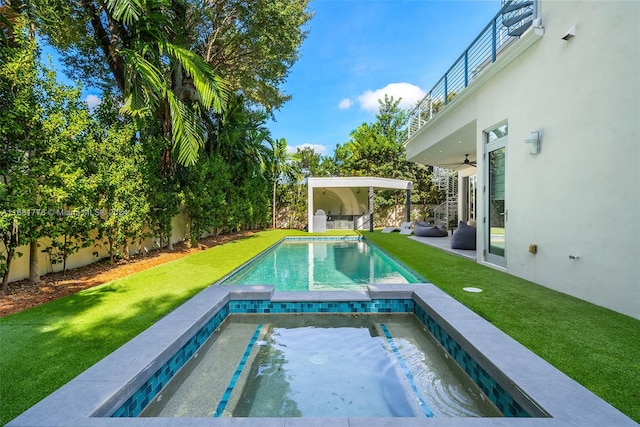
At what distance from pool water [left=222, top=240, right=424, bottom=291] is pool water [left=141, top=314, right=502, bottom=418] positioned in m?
2.09

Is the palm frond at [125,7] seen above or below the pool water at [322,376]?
above

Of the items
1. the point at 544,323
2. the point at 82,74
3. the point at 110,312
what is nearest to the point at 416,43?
the point at 82,74

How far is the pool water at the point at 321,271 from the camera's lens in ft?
23.7

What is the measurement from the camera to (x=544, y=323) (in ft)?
12.9

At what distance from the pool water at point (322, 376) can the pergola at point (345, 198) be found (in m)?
15.9

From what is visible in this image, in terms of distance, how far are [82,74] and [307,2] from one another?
963 centimetres

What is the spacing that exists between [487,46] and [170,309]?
898 centimetres

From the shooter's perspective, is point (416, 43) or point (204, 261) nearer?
point (204, 261)

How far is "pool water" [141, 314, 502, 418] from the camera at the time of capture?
288 cm

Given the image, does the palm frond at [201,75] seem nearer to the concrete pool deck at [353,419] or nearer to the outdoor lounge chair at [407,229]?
the concrete pool deck at [353,419]


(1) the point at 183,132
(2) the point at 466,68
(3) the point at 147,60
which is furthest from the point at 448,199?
(3) the point at 147,60

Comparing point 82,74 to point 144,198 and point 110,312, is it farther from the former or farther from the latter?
point 110,312

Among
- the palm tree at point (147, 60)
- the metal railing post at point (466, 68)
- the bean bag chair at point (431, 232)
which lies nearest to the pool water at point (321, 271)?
the palm tree at point (147, 60)

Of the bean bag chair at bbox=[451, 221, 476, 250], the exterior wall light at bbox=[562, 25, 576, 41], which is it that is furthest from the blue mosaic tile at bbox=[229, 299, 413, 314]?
the bean bag chair at bbox=[451, 221, 476, 250]
